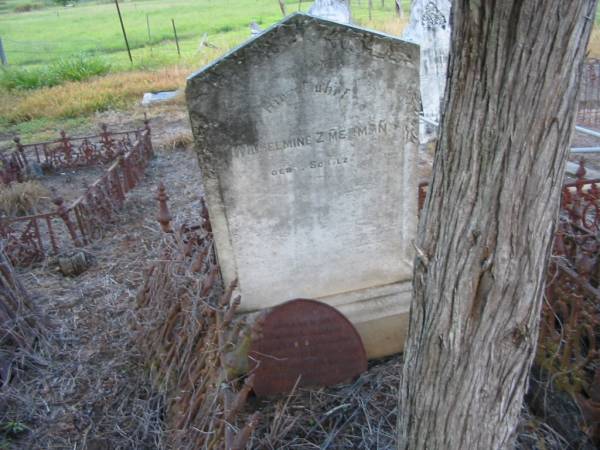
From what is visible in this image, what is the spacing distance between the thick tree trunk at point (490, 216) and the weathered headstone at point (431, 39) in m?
6.17

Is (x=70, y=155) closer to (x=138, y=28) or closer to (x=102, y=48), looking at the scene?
(x=102, y=48)

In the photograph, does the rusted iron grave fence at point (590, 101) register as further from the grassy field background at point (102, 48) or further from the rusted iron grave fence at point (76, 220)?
the rusted iron grave fence at point (76, 220)

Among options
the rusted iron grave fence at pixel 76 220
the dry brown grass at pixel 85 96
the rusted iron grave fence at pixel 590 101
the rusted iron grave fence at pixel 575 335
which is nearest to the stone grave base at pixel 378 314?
the rusted iron grave fence at pixel 575 335

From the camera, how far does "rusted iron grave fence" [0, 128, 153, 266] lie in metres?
5.21

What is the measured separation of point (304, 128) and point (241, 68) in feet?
1.66

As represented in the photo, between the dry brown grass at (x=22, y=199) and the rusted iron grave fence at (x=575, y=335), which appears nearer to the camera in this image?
the rusted iron grave fence at (x=575, y=335)

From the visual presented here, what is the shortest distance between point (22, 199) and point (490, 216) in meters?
6.84

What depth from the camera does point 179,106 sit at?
41.5 feet

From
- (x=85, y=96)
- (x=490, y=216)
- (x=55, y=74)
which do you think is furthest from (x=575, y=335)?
(x=55, y=74)

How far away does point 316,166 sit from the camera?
3127 millimetres

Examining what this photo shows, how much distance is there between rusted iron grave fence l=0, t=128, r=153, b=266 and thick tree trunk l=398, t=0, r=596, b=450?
4.43m

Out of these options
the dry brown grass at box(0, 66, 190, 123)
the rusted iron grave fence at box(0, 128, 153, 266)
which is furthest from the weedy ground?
the dry brown grass at box(0, 66, 190, 123)

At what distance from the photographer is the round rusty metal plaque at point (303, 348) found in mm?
3006

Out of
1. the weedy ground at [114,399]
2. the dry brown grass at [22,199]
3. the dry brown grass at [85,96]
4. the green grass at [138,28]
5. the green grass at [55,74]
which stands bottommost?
the weedy ground at [114,399]
